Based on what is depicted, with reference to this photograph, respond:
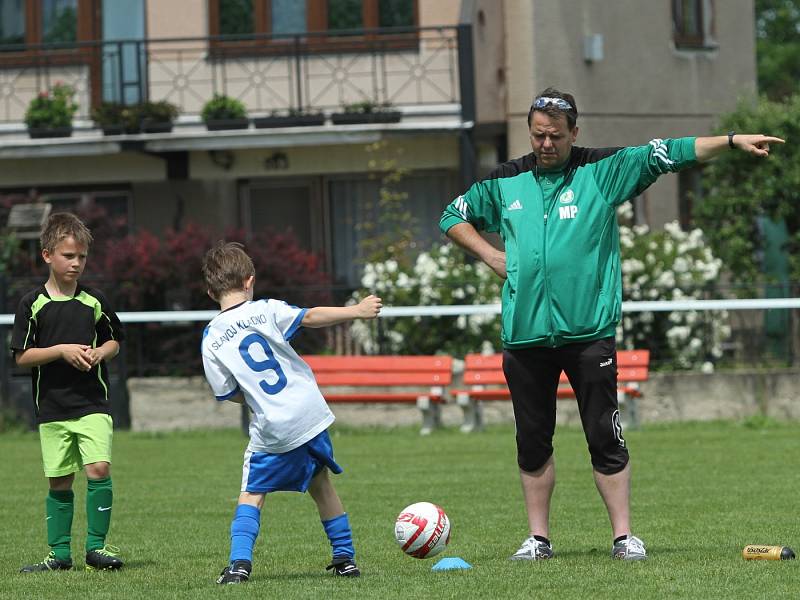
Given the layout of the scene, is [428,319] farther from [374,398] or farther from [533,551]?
[533,551]

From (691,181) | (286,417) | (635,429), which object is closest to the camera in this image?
(286,417)

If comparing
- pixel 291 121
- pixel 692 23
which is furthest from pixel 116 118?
pixel 692 23

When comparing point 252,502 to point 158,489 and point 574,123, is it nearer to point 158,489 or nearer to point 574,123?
point 574,123

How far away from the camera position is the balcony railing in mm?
21719

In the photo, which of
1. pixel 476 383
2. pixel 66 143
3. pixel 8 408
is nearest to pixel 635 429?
pixel 476 383

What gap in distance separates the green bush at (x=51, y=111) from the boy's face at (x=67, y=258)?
14.1 meters

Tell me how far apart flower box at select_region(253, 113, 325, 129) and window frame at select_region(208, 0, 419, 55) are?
120 centimetres

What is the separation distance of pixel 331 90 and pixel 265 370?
15018mm

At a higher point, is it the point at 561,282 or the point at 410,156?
the point at 410,156

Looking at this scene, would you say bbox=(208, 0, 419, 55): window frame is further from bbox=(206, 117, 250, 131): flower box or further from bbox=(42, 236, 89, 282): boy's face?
bbox=(42, 236, 89, 282): boy's face

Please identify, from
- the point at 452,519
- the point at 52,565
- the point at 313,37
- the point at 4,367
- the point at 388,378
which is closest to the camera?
the point at 52,565

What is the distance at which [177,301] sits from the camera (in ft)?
62.8

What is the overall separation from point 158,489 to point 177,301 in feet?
22.8

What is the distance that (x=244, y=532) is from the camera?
729 cm
